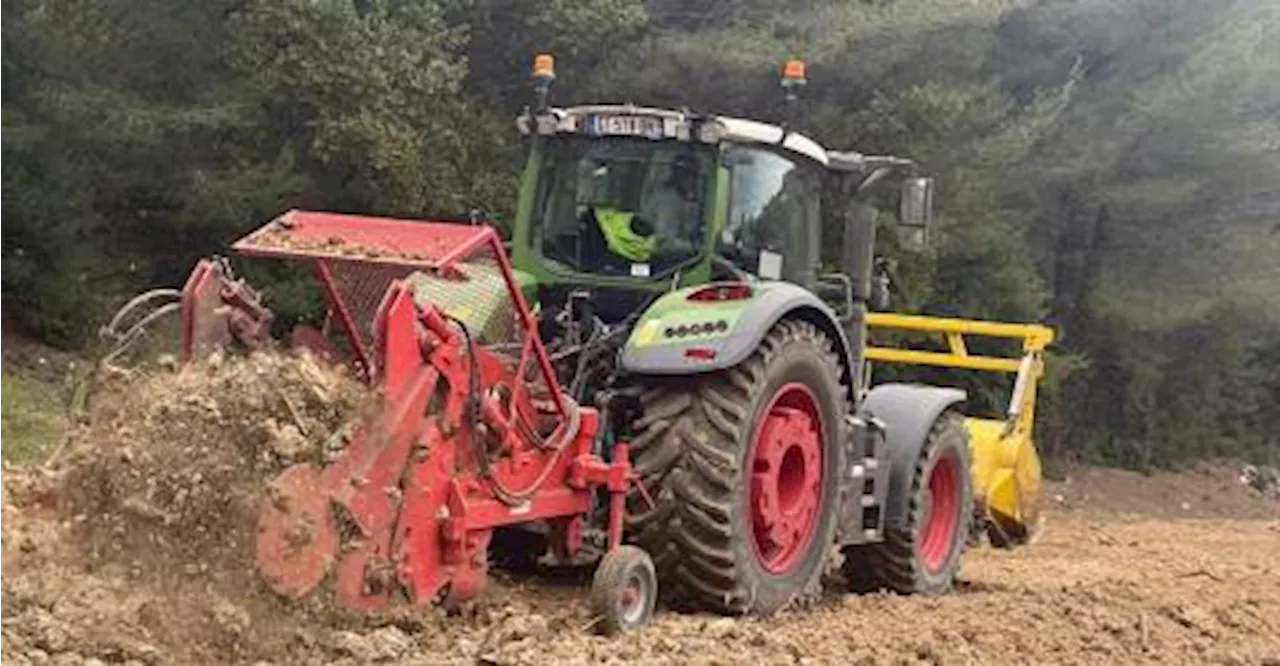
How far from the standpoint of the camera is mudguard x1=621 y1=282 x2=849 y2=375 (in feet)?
23.6

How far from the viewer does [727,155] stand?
8250mm

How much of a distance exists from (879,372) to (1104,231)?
199 inches

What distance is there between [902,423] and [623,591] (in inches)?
124

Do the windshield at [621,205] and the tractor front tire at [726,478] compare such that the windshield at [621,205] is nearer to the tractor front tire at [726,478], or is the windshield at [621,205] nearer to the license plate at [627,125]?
the license plate at [627,125]

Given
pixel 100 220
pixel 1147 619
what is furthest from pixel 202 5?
pixel 1147 619

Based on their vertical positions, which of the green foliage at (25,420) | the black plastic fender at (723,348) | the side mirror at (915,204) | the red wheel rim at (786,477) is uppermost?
the side mirror at (915,204)

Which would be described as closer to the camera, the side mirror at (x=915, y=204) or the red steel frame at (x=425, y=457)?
the red steel frame at (x=425, y=457)

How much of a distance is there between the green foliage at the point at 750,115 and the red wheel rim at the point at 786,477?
26.6 ft

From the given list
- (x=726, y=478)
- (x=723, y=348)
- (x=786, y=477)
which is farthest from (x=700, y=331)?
(x=786, y=477)

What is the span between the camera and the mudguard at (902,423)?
30.4ft

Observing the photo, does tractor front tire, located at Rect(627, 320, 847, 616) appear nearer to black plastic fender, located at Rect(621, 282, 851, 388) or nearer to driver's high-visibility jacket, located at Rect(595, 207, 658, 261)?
black plastic fender, located at Rect(621, 282, 851, 388)

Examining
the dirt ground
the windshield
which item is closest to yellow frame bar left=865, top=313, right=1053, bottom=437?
the windshield

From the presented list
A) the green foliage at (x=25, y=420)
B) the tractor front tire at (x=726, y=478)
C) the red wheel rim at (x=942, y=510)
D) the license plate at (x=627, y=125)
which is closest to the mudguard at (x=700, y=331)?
the tractor front tire at (x=726, y=478)

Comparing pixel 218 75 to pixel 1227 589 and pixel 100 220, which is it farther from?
pixel 1227 589
